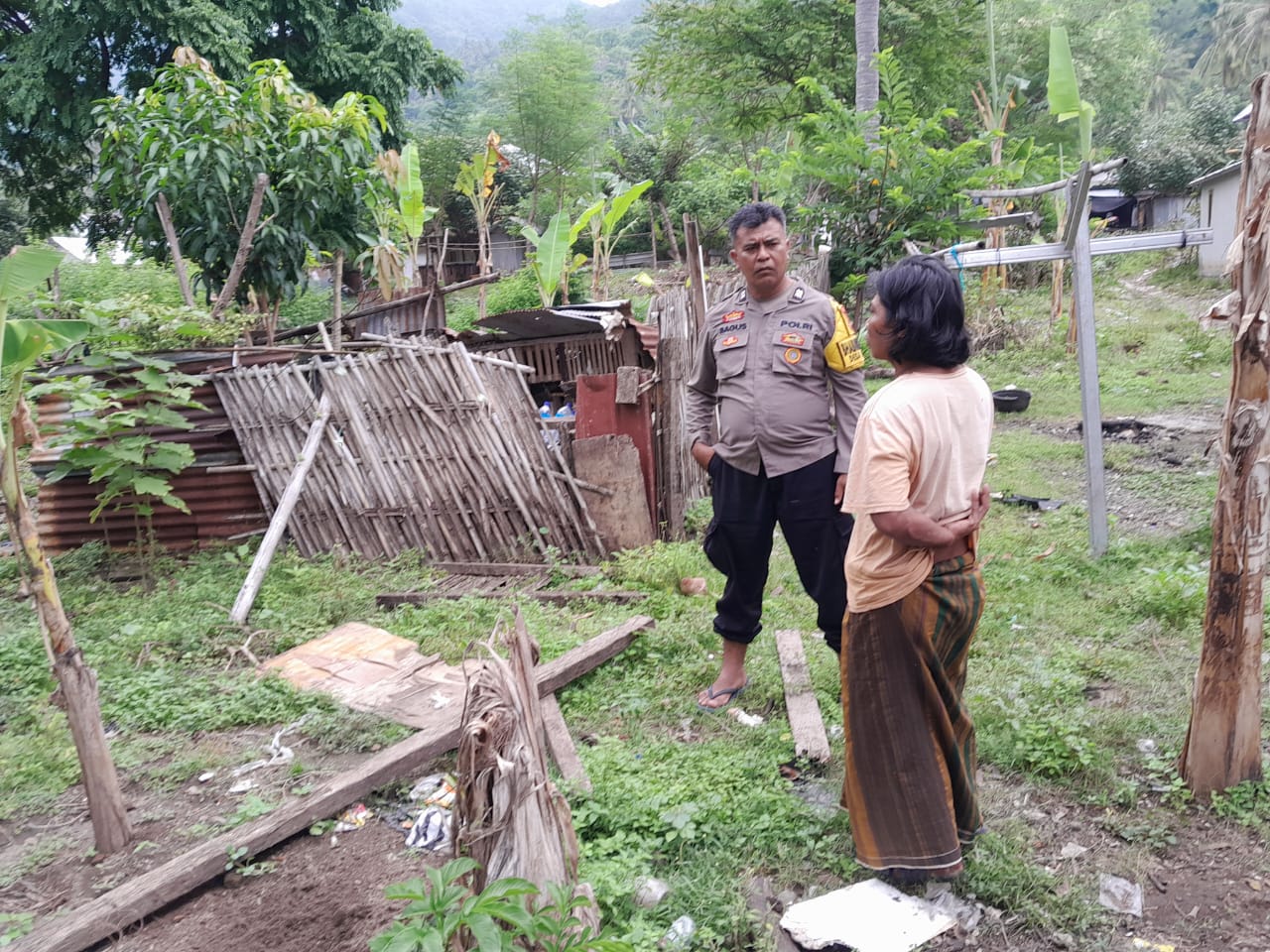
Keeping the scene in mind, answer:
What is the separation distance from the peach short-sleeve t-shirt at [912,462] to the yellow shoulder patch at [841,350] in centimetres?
97

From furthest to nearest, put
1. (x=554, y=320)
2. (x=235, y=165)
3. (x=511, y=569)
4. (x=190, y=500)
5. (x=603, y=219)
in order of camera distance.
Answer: (x=603, y=219) → (x=554, y=320) → (x=235, y=165) → (x=190, y=500) → (x=511, y=569)

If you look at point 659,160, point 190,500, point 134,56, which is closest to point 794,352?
point 190,500

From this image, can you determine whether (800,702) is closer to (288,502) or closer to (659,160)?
(288,502)

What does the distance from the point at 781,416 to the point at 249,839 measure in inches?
91.9

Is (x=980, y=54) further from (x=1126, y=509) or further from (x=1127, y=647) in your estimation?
(x=1127, y=647)

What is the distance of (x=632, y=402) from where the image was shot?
Answer: 19.1 feet

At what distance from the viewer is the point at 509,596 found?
518cm

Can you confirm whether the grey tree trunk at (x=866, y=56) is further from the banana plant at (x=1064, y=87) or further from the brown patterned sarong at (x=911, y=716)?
the brown patterned sarong at (x=911, y=716)

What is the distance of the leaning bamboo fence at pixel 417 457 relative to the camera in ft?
19.1

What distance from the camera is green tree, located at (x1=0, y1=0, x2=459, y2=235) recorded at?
1505 cm

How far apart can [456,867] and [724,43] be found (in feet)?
54.2

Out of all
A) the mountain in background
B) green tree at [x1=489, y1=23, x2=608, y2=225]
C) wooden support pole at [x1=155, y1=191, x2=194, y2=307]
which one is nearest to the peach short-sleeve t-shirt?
wooden support pole at [x1=155, y1=191, x2=194, y2=307]

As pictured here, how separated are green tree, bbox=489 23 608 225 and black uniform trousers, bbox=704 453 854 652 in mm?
27823

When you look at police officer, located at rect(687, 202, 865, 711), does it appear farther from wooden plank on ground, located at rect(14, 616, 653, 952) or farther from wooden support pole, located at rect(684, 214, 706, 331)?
wooden support pole, located at rect(684, 214, 706, 331)
